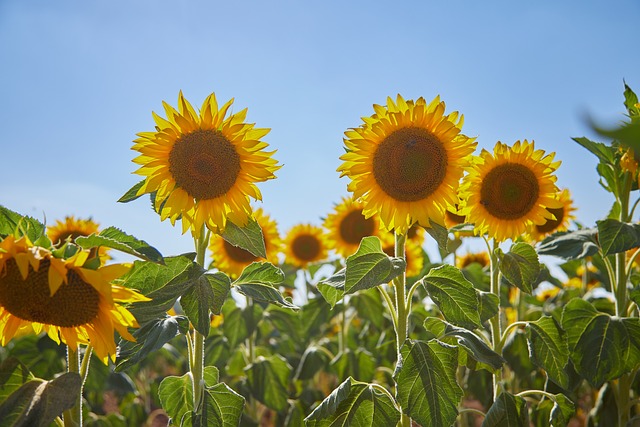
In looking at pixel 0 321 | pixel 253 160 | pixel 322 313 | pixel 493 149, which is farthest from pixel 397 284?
pixel 322 313

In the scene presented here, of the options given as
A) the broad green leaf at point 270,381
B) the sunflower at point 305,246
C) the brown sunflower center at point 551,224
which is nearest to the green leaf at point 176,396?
the broad green leaf at point 270,381

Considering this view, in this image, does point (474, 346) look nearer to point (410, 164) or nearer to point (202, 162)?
point (410, 164)

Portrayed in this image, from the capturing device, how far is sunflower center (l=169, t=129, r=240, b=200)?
2076 mm

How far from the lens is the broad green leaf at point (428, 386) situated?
2.01m

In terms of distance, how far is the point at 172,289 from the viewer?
1.91 m

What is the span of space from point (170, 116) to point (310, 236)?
276 cm

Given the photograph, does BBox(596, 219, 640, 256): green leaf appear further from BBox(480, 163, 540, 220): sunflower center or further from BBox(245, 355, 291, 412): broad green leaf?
BBox(245, 355, 291, 412): broad green leaf

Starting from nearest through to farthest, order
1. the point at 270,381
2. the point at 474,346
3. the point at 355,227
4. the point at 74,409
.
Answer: the point at 74,409 → the point at 474,346 → the point at 270,381 → the point at 355,227

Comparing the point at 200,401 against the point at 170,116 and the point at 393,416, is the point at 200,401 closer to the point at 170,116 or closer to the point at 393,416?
the point at 393,416

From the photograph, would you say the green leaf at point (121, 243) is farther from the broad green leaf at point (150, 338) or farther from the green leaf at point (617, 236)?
the green leaf at point (617, 236)

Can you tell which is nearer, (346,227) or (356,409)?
(356,409)

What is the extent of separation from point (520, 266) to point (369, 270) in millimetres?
751

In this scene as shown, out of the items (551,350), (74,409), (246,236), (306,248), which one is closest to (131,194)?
(246,236)

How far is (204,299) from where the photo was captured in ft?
6.17
